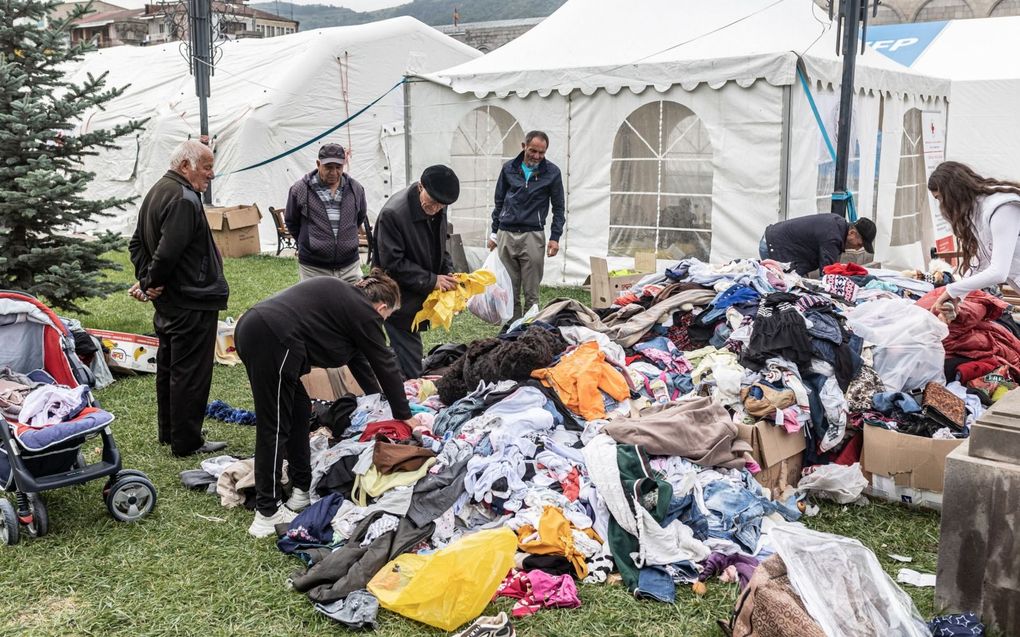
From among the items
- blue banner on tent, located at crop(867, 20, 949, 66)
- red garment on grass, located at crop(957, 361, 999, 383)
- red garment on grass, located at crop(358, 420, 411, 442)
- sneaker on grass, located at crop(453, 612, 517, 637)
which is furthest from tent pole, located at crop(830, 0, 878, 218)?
blue banner on tent, located at crop(867, 20, 949, 66)

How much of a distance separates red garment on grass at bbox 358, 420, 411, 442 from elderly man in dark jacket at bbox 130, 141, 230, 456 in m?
1.27

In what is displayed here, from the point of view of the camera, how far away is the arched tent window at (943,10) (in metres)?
39.6

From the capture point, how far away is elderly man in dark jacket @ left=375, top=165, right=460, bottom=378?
18.1ft

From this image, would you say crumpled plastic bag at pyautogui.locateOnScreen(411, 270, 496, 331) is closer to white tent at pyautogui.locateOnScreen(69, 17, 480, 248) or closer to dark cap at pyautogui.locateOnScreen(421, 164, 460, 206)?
dark cap at pyautogui.locateOnScreen(421, 164, 460, 206)

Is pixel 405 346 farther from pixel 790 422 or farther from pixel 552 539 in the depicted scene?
pixel 790 422

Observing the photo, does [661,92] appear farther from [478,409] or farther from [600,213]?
[478,409]

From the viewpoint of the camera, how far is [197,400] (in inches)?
221

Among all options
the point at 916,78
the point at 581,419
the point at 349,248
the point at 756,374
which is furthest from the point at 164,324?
the point at 916,78

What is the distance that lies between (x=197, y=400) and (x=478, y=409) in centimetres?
184

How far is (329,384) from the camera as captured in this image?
6.11 metres

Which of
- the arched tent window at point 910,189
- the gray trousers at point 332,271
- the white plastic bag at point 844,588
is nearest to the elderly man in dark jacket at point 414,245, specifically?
the gray trousers at point 332,271

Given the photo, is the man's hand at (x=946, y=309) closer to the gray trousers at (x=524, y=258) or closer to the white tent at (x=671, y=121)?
the gray trousers at (x=524, y=258)

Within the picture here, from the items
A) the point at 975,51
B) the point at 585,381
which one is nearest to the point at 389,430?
the point at 585,381

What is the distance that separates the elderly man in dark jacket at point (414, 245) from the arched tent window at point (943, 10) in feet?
134
